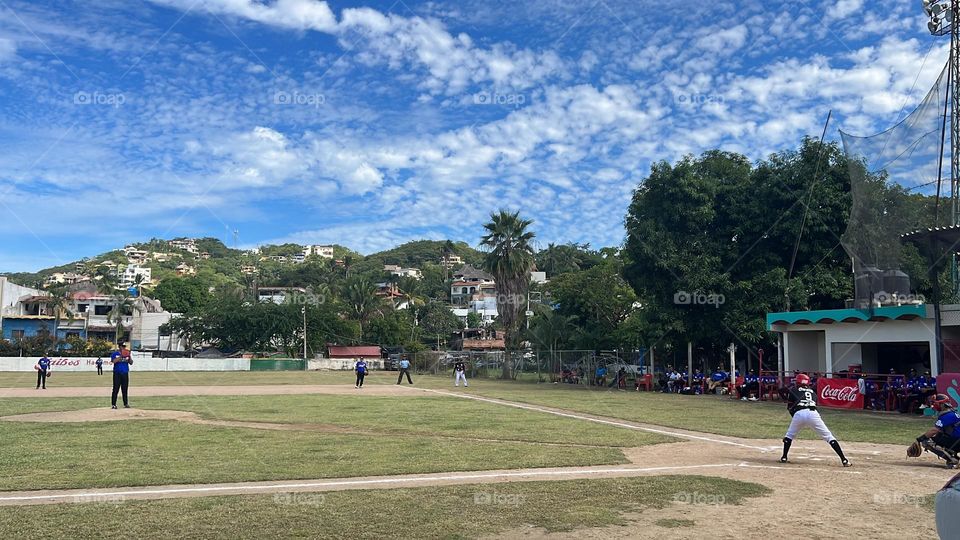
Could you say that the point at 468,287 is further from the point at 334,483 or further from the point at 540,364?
the point at 334,483

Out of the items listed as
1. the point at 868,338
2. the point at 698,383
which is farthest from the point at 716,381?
the point at 868,338

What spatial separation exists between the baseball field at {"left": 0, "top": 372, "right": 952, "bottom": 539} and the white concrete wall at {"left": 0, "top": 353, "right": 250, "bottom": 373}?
5275 cm

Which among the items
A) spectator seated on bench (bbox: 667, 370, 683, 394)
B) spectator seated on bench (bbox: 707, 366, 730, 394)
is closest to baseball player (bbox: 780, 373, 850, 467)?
spectator seated on bench (bbox: 707, 366, 730, 394)

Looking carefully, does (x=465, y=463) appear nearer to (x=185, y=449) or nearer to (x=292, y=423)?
(x=185, y=449)

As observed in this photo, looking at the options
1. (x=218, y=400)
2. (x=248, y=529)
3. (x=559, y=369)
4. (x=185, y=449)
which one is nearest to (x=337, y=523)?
(x=248, y=529)

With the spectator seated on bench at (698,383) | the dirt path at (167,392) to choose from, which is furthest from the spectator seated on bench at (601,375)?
the dirt path at (167,392)

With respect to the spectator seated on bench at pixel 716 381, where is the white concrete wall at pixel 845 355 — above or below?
above

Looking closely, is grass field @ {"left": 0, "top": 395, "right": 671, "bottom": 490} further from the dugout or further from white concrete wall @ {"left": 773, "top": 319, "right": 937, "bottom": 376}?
white concrete wall @ {"left": 773, "top": 319, "right": 937, "bottom": 376}

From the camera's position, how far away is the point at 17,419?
18.9 m

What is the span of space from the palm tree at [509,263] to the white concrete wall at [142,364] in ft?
116

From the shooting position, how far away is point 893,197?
24.3 metres

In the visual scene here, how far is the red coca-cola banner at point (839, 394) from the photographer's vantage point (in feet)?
83.6

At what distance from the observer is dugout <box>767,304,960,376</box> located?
25.0 metres

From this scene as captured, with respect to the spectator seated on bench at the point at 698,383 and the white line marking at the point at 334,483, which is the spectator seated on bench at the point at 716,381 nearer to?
the spectator seated on bench at the point at 698,383
